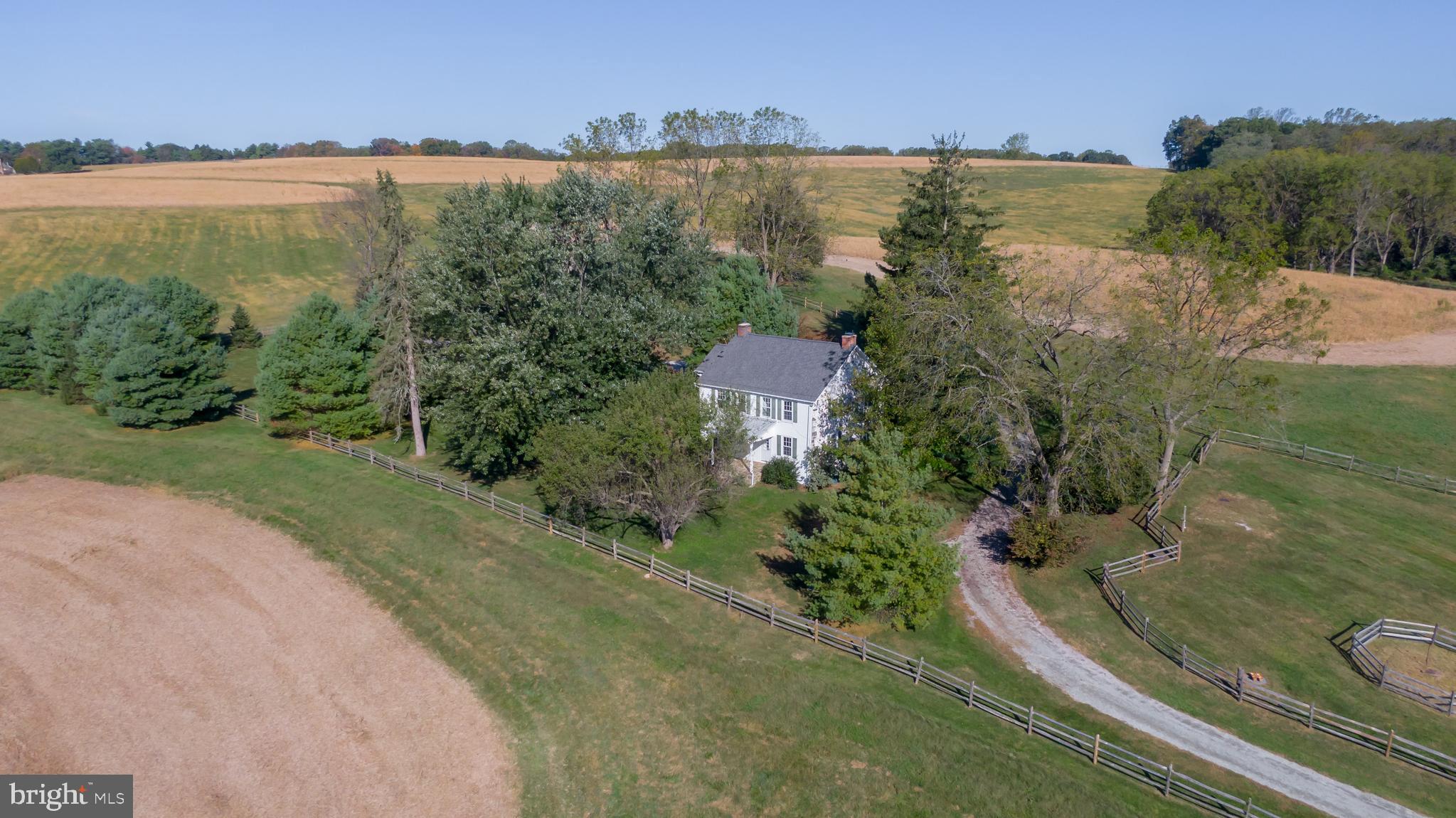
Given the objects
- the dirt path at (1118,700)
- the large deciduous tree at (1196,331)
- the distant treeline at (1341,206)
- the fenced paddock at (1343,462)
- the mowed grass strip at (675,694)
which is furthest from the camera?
the distant treeline at (1341,206)

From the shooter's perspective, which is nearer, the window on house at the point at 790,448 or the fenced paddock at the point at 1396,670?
the fenced paddock at the point at 1396,670

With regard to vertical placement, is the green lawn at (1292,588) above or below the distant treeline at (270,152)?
below

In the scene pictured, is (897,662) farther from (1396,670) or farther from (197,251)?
(197,251)

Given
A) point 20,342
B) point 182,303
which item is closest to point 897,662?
point 182,303

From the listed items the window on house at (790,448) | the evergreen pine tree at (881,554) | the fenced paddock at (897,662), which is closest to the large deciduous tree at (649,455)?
the fenced paddock at (897,662)

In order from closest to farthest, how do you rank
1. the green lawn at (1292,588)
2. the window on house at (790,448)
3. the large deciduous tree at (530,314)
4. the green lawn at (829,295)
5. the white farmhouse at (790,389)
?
1. the green lawn at (1292,588)
2. the large deciduous tree at (530,314)
3. the white farmhouse at (790,389)
4. the window on house at (790,448)
5. the green lawn at (829,295)

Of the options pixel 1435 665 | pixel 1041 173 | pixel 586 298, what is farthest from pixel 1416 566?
pixel 1041 173

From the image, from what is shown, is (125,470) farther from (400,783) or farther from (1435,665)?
(1435,665)

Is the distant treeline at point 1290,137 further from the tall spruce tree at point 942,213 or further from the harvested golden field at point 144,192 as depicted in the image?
the harvested golden field at point 144,192
